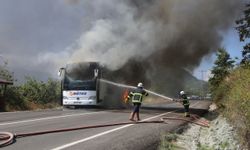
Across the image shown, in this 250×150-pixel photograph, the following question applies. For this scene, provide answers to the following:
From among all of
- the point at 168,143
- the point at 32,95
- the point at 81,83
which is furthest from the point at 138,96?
the point at 32,95

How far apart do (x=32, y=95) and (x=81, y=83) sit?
12.6m

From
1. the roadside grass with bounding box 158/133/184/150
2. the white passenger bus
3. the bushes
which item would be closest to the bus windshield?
the white passenger bus

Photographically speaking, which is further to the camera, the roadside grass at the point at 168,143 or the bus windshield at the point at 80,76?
the bus windshield at the point at 80,76

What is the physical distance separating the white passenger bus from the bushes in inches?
208

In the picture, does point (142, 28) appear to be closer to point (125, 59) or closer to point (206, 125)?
point (125, 59)

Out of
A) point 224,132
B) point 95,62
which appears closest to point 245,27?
point 95,62

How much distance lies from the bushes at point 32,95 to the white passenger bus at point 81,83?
5277 mm

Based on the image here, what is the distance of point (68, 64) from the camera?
3005 centimetres

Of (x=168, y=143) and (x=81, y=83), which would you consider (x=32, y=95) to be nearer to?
(x=81, y=83)

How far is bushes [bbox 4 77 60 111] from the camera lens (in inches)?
1357

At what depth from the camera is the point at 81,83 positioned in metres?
29.7

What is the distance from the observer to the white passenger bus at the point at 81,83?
96.8 ft

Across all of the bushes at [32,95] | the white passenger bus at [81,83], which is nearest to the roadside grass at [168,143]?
the white passenger bus at [81,83]

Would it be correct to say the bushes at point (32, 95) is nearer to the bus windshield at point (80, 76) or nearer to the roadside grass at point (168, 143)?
the bus windshield at point (80, 76)
